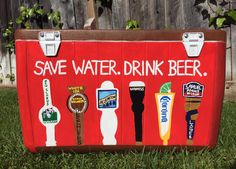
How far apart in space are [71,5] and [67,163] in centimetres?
228

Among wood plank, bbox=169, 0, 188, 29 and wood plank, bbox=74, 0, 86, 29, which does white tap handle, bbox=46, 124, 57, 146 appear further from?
wood plank, bbox=74, 0, 86, 29

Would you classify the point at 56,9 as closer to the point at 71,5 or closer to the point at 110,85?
the point at 71,5

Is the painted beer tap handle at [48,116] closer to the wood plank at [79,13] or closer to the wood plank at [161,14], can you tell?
the wood plank at [161,14]

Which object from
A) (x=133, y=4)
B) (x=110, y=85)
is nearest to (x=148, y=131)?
(x=110, y=85)

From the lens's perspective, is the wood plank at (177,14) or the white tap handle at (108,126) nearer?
the white tap handle at (108,126)

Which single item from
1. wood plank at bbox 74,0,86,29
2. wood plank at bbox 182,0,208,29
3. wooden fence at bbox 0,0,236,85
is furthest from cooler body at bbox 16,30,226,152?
wood plank at bbox 74,0,86,29

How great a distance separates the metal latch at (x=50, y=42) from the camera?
1.95 metres

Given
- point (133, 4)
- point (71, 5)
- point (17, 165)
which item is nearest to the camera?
point (17, 165)

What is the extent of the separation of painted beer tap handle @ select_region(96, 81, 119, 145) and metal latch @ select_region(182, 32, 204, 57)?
0.38 metres

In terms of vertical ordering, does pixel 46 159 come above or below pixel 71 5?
below

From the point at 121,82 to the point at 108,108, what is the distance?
0.14m

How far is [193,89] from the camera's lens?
1.98 metres

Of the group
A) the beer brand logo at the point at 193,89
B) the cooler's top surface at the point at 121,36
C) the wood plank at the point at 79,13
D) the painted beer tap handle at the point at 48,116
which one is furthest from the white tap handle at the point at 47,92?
the wood plank at the point at 79,13

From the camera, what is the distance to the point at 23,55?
1.96 m
